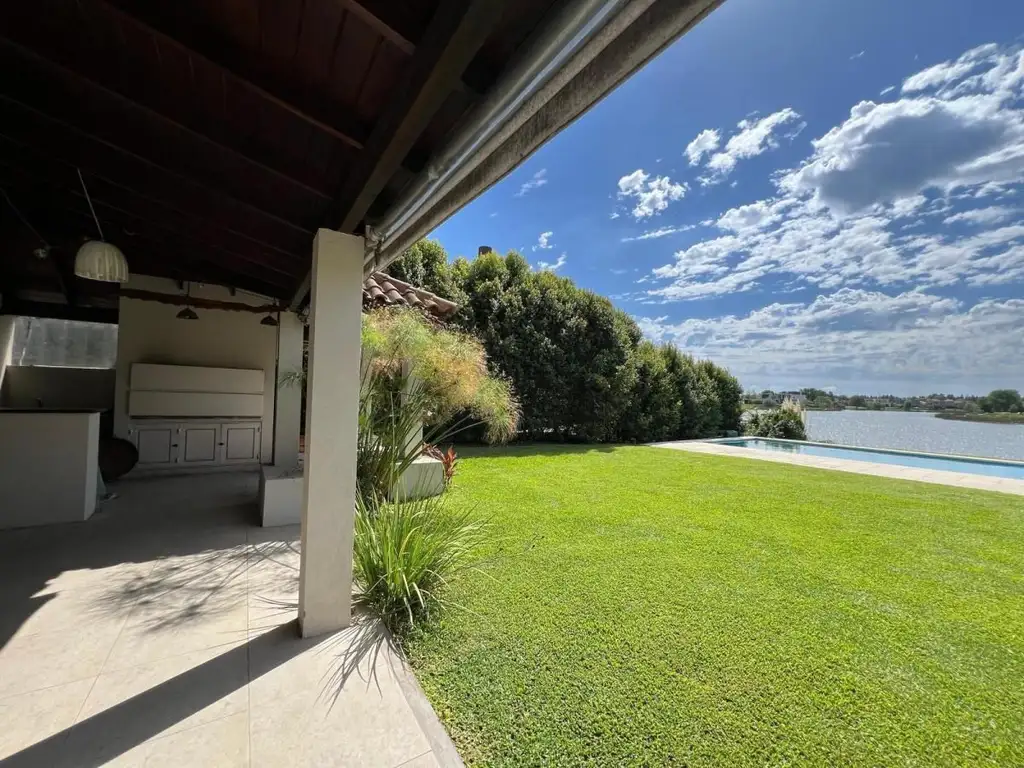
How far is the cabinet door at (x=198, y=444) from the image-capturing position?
7.59 metres

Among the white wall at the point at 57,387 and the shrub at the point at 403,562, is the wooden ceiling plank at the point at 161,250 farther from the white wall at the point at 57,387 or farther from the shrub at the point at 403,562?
the shrub at the point at 403,562

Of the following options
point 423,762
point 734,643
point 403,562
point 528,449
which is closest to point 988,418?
point 528,449

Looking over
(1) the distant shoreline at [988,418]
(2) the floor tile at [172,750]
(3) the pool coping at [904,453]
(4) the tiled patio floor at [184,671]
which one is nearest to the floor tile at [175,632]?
(4) the tiled patio floor at [184,671]

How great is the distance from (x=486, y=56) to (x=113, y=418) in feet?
30.5

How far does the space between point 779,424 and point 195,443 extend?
19862 millimetres

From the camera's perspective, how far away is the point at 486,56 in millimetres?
1458

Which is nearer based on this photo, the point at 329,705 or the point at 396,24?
the point at 396,24

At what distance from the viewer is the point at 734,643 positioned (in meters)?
2.76

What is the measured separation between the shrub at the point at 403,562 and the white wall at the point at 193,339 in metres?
5.02

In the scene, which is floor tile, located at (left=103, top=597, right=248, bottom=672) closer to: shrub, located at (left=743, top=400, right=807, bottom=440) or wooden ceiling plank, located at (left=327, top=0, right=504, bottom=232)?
wooden ceiling plank, located at (left=327, top=0, right=504, bottom=232)

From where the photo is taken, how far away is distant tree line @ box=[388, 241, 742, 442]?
1209 cm

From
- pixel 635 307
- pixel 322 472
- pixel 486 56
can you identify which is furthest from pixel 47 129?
pixel 635 307

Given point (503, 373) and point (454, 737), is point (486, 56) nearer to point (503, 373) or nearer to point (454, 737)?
point (454, 737)

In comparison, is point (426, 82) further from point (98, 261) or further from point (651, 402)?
point (651, 402)
